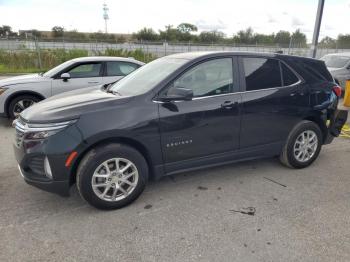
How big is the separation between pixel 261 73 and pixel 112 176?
2332 millimetres

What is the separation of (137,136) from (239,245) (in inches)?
58.2

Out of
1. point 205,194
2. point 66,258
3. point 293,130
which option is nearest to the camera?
point 66,258

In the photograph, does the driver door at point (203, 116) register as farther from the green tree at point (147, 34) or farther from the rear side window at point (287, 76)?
the green tree at point (147, 34)

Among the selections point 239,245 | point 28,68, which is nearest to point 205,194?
point 239,245

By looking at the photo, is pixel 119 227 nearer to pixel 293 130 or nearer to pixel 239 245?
pixel 239 245

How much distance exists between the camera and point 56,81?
22.8ft

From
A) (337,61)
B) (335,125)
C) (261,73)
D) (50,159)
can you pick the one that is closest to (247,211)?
(261,73)

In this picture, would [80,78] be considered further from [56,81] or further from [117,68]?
[117,68]

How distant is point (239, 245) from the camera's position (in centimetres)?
271

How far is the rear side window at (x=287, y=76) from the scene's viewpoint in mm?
4098

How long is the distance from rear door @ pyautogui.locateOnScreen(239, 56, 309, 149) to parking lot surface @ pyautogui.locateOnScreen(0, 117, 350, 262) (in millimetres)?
606

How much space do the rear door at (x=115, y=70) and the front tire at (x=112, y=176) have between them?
454cm

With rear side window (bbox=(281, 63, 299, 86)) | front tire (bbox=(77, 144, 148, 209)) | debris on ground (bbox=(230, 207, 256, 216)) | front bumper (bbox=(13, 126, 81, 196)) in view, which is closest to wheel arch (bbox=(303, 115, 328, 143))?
rear side window (bbox=(281, 63, 299, 86))

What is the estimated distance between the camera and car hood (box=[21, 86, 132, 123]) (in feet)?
9.89
